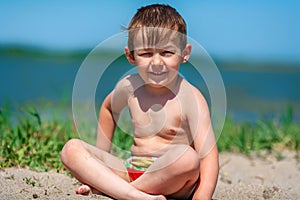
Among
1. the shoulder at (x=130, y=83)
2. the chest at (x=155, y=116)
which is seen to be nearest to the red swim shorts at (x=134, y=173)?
the chest at (x=155, y=116)

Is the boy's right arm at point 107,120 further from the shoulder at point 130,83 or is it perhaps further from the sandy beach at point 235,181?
the sandy beach at point 235,181

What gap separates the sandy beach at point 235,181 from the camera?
8.00 feet

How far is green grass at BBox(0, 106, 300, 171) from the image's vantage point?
3035 millimetres

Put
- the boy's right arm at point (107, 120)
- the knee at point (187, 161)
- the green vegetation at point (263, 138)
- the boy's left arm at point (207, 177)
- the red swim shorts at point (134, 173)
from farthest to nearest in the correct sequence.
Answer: the green vegetation at point (263, 138) → the boy's right arm at point (107, 120) → the red swim shorts at point (134, 173) → the boy's left arm at point (207, 177) → the knee at point (187, 161)

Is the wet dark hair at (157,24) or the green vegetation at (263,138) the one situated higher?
the wet dark hair at (157,24)

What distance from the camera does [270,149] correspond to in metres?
4.03

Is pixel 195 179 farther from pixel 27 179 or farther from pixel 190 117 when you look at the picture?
pixel 27 179

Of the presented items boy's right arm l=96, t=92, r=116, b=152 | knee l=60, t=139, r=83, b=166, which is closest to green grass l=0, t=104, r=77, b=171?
boy's right arm l=96, t=92, r=116, b=152

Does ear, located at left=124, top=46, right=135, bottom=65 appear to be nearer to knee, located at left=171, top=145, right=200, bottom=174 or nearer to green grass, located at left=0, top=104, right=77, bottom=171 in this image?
knee, located at left=171, top=145, right=200, bottom=174

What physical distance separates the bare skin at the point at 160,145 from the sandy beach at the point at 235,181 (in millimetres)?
127

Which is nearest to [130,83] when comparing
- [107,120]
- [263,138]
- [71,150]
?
[107,120]

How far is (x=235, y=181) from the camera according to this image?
314 centimetres

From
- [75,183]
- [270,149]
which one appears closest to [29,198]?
[75,183]

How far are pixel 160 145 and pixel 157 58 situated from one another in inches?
15.0
